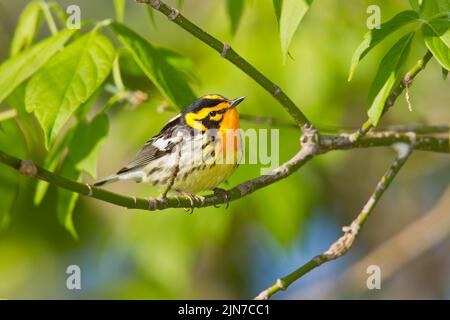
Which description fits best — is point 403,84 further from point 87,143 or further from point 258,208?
point 258,208

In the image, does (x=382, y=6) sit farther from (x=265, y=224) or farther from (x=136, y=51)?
(x=136, y=51)

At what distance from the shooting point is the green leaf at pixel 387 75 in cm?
233

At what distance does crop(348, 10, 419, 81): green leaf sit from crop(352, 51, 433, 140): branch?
7.0 inches

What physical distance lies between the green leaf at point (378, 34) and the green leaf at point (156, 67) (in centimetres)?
86

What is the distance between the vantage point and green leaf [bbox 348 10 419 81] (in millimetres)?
2227

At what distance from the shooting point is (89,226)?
5848 millimetres

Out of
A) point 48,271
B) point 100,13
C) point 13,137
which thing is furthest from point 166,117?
point 48,271

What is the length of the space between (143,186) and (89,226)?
1659 millimetres

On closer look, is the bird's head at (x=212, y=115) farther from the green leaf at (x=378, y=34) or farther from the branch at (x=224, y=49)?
the green leaf at (x=378, y=34)

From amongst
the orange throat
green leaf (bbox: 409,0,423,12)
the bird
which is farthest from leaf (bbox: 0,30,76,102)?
green leaf (bbox: 409,0,423,12)

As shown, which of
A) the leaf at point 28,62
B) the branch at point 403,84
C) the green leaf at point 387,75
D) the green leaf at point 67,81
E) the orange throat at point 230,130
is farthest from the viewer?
the orange throat at point 230,130

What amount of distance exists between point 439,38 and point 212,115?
146 centimetres

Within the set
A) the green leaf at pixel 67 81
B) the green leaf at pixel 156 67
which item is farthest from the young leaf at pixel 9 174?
the green leaf at pixel 156 67

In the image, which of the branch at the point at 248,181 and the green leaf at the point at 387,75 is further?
the green leaf at the point at 387,75
